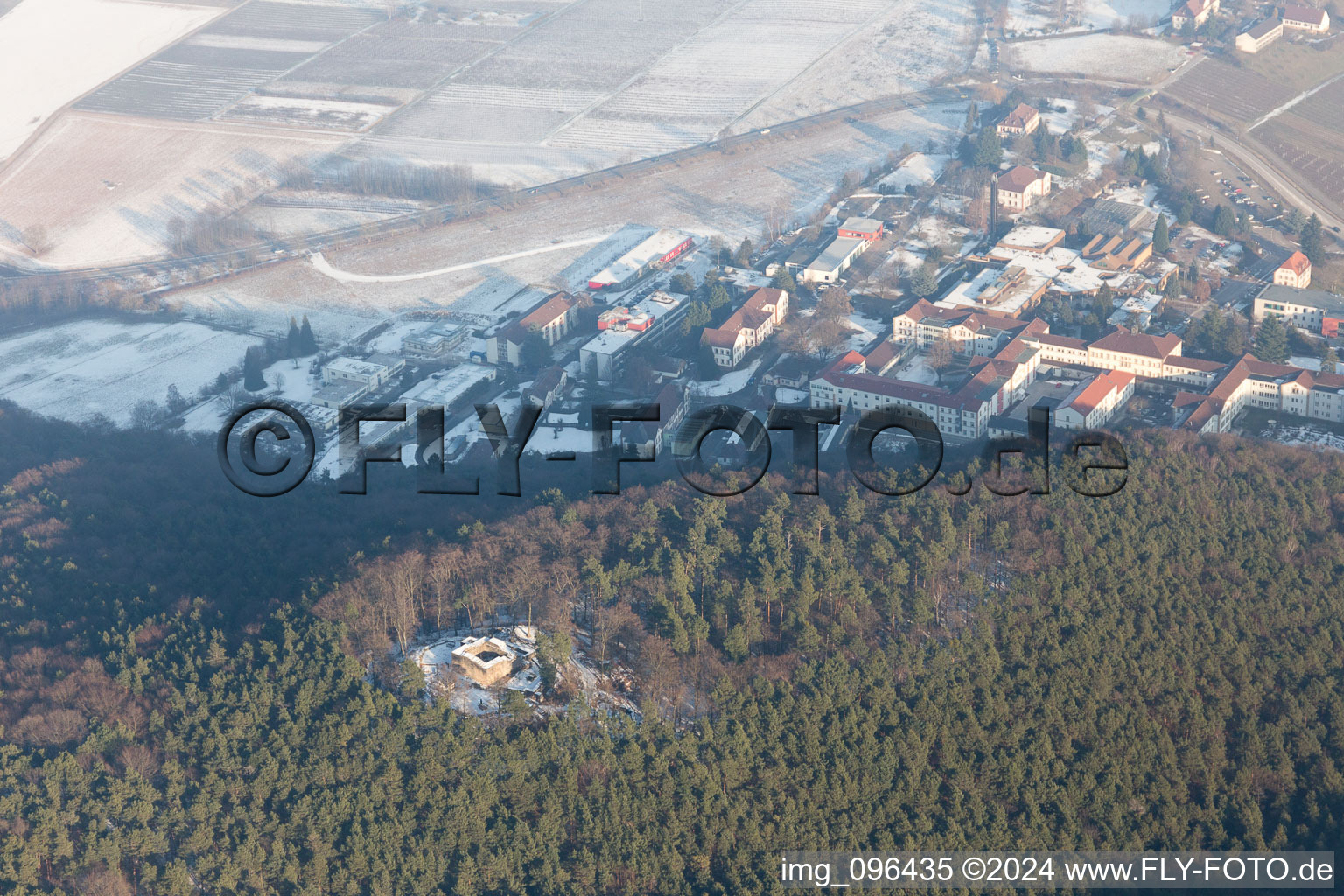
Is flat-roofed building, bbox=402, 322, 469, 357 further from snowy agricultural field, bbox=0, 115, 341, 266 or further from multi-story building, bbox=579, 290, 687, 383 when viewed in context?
snowy agricultural field, bbox=0, 115, 341, 266

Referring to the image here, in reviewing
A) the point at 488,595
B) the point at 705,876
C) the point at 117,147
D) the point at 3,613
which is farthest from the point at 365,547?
the point at 117,147

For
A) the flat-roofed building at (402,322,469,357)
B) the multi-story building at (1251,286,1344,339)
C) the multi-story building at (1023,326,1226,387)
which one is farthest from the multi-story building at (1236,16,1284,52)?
the flat-roofed building at (402,322,469,357)

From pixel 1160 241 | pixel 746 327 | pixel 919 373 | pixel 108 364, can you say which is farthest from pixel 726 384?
pixel 108 364

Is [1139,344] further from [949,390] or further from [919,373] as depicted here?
[919,373]

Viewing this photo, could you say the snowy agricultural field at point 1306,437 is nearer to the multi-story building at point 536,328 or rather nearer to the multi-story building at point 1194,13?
the multi-story building at point 536,328

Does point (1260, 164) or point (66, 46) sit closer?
point (1260, 164)

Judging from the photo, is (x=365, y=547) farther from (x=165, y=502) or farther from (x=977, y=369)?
(x=977, y=369)

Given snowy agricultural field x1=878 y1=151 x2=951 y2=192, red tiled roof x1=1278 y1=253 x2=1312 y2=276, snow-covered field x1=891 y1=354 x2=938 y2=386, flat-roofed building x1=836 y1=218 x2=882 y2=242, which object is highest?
snowy agricultural field x1=878 y1=151 x2=951 y2=192
